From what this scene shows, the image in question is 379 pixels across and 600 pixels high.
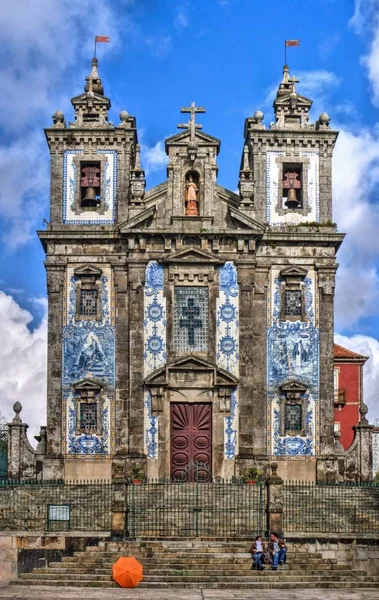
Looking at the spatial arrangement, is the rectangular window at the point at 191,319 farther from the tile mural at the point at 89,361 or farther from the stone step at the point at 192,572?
the stone step at the point at 192,572

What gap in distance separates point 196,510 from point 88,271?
11.6 metres

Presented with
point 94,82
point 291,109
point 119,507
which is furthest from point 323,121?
point 119,507

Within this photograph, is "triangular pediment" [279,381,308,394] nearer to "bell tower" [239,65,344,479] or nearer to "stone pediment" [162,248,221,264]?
"bell tower" [239,65,344,479]

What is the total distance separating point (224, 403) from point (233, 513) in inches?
300

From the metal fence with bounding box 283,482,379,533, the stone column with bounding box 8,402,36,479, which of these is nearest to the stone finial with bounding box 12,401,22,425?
the stone column with bounding box 8,402,36,479

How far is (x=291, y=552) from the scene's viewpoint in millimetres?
27812

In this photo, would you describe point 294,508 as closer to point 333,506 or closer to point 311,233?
point 333,506

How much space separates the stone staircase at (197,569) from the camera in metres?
25.9

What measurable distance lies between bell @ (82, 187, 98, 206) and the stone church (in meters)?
0.08

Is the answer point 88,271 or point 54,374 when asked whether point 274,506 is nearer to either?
point 54,374

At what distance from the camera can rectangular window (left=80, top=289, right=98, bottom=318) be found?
127 feet

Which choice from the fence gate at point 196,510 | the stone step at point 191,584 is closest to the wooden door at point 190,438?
the fence gate at point 196,510

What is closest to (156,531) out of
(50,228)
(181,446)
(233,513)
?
(233,513)

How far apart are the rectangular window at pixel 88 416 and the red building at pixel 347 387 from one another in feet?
78.2
